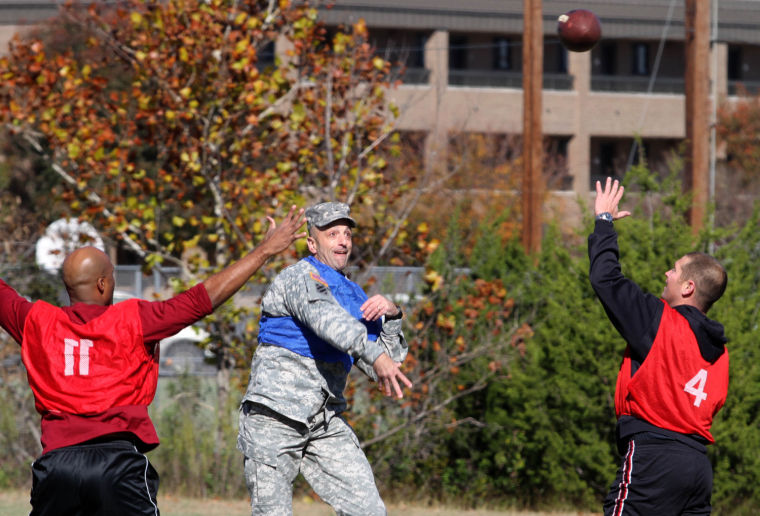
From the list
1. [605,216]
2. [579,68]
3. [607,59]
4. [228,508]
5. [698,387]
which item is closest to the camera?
[698,387]

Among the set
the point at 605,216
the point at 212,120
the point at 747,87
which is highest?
the point at 747,87

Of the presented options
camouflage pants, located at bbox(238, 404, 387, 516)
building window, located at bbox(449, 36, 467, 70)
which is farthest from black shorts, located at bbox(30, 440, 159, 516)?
building window, located at bbox(449, 36, 467, 70)

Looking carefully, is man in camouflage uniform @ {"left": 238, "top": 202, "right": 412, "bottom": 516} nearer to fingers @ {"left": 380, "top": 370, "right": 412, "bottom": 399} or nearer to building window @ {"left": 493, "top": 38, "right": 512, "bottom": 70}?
fingers @ {"left": 380, "top": 370, "right": 412, "bottom": 399}

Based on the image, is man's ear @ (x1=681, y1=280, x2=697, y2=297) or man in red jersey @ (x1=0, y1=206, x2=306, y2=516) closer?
man in red jersey @ (x1=0, y1=206, x2=306, y2=516)

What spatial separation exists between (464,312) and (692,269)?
503 cm

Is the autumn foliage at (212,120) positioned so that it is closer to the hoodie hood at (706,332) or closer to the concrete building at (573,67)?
the hoodie hood at (706,332)

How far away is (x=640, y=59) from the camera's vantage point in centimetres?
4138

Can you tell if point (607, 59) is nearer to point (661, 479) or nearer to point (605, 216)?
point (605, 216)

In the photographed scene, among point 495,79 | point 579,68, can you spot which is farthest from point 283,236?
point 579,68

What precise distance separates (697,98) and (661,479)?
7102mm

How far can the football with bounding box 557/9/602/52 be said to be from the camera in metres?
7.86

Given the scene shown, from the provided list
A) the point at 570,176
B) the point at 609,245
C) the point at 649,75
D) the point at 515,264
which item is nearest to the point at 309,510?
the point at 515,264

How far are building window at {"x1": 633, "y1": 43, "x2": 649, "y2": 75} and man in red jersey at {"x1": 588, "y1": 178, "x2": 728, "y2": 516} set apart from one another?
126ft

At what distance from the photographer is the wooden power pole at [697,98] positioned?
10.6m
